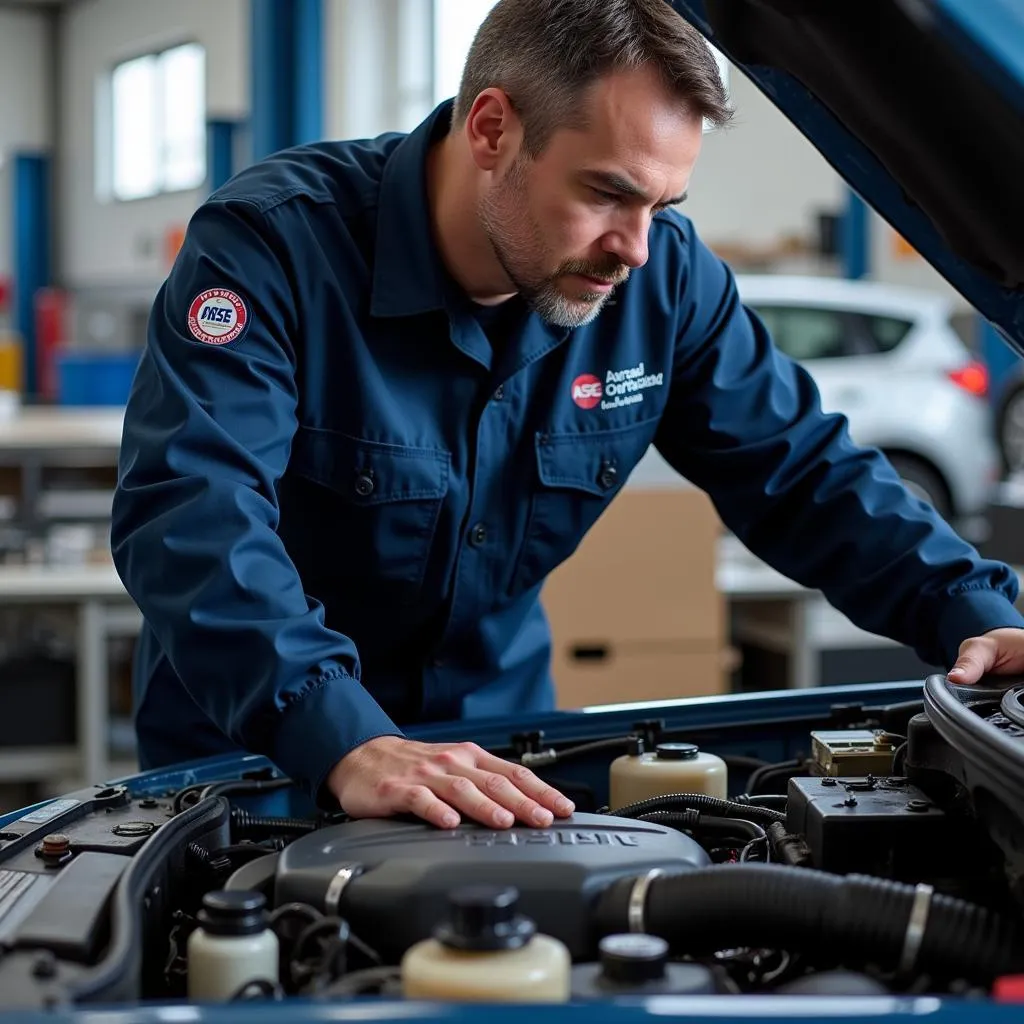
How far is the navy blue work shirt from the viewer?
1348 mm

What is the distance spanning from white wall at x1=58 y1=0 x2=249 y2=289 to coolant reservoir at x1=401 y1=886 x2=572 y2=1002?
11116 millimetres

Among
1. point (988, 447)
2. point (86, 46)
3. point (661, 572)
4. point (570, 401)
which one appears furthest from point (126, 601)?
point (86, 46)

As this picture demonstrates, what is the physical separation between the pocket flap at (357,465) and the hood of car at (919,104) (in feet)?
1.88

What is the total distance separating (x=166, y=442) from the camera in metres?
1.38

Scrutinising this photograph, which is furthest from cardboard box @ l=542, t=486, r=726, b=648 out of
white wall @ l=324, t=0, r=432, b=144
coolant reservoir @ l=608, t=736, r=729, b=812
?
white wall @ l=324, t=0, r=432, b=144

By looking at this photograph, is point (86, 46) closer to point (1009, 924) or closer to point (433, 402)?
point (433, 402)

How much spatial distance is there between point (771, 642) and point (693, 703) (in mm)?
2801

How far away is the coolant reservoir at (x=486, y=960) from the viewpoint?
783 mm

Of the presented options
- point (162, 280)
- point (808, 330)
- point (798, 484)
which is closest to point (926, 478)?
point (808, 330)

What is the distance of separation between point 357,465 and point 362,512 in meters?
0.06

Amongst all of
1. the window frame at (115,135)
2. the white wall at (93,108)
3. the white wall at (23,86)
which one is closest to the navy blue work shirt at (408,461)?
the white wall at (93,108)

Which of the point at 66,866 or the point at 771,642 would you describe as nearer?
the point at 66,866

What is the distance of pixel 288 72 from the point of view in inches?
205

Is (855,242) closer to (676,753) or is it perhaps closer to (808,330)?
(808,330)
